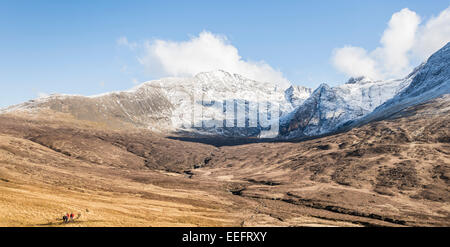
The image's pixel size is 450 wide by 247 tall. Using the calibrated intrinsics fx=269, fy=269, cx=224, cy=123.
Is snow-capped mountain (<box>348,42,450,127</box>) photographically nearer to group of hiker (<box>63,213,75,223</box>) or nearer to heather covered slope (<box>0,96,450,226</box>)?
heather covered slope (<box>0,96,450,226</box>)

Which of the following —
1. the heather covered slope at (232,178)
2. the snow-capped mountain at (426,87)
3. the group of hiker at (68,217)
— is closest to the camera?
the group of hiker at (68,217)

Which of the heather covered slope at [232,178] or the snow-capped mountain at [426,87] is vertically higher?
the snow-capped mountain at [426,87]

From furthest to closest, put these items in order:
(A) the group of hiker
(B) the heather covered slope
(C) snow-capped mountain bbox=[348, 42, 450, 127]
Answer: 1. (C) snow-capped mountain bbox=[348, 42, 450, 127]
2. (B) the heather covered slope
3. (A) the group of hiker

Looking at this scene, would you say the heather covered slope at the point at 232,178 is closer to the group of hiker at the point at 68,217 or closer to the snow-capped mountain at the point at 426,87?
the group of hiker at the point at 68,217

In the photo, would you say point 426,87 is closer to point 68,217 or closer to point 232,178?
point 232,178

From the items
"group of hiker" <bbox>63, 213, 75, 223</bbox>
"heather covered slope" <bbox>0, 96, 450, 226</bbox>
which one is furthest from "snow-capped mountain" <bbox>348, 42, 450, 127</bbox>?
"group of hiker" <bbox>63, 213, 75, 223</bbox>

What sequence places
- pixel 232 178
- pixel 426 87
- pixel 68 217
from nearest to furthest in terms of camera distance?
1. pixel 68 217
2. pixel 232 178
3. pixel 426 87

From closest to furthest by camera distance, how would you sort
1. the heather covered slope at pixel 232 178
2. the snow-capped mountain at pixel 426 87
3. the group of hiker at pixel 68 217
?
the group of hiker at pixel 68 217
the heather covered slope at pixel 232 178
the snow-capped mountain at pixel 426 87

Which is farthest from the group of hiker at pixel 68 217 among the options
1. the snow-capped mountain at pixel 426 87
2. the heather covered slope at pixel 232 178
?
the snow-capped mountain at pixel 426 87

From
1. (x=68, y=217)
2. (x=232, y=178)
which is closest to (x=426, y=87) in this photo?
(x=232, y=178)

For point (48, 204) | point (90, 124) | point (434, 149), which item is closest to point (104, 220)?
point (48, 204)

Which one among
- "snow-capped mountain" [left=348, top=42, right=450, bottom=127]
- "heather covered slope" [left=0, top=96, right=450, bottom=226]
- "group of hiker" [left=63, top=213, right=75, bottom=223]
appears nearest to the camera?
"group of hiker" [left=63, top=213, right=75, bottom=223]

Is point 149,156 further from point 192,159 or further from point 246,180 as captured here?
point 246,180

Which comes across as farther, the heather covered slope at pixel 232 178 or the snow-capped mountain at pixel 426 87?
the snow-capped mountain at pixel 426 87
